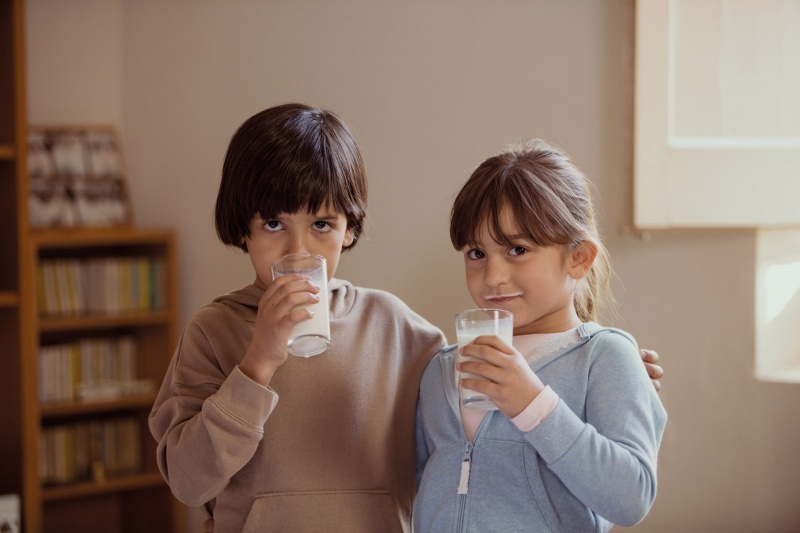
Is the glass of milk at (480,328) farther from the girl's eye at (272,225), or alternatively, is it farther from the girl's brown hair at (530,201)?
the girl's eye at (272,225)

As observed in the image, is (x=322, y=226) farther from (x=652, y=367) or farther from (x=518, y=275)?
(x=652, y=367)

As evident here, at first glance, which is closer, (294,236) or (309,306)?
(309,306)

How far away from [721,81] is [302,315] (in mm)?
1669

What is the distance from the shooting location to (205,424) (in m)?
1.27

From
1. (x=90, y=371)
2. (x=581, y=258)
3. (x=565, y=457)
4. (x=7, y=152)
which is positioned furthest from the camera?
(x=90, y=371)

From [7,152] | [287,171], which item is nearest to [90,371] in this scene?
[7,152]

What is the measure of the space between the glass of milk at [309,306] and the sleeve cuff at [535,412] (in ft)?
1.02

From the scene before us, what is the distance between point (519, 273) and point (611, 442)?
0.97 feet

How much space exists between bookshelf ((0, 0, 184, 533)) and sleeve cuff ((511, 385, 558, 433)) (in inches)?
95.2

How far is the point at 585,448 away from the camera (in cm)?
118

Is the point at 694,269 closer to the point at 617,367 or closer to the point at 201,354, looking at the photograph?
the point at 617,367

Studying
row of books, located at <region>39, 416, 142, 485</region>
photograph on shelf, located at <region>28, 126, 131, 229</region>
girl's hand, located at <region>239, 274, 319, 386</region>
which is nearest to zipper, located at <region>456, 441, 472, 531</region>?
girl's hand, located at <region>239, 274, 319, 386</region>

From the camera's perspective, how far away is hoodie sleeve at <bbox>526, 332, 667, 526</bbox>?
1.18 meters

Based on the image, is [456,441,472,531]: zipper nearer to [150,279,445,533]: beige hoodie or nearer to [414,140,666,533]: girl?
[414,140,666,533]: girl
